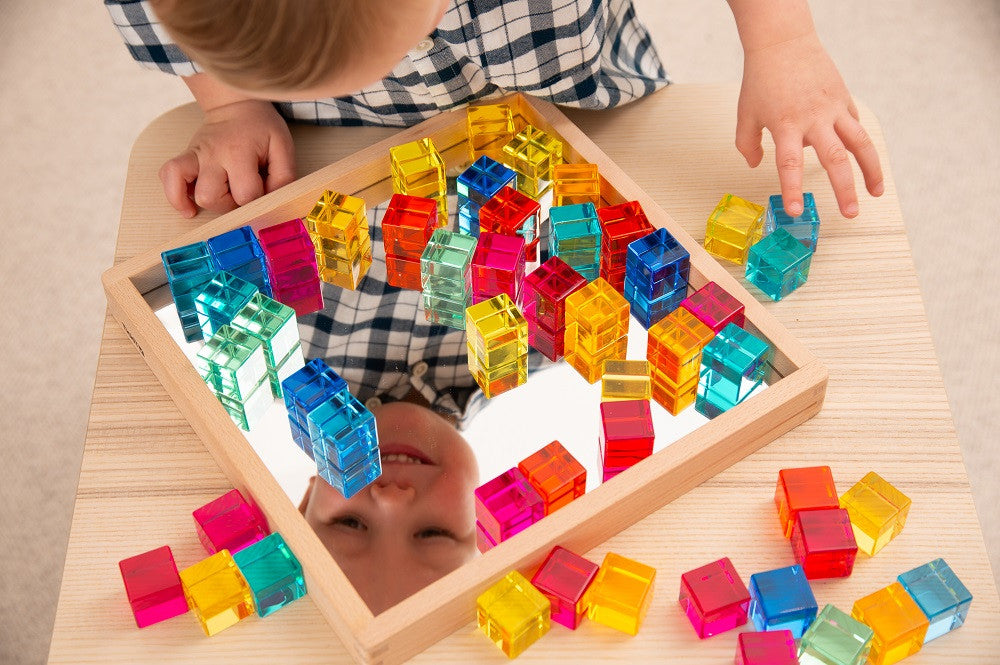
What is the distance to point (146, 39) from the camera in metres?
0.96

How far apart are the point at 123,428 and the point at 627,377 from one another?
0.37 meters

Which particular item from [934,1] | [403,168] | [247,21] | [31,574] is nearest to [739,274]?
[403,168]

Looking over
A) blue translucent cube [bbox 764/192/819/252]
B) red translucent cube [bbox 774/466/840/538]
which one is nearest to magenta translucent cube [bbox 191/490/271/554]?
red translucent cube [bbox 774/466/840/538]

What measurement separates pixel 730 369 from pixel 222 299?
1.22 ft

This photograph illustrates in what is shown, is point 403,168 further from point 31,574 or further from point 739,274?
point 31,574

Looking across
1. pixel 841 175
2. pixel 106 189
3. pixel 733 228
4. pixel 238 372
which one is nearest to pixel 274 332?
pixel 238 372

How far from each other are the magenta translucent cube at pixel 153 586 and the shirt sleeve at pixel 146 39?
45 cm

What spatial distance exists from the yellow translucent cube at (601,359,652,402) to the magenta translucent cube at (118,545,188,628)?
0.32 meters

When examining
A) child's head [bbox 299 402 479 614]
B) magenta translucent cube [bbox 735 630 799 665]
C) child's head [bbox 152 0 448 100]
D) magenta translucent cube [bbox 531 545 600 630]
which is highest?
child's head [bbox 152 0 448 100]

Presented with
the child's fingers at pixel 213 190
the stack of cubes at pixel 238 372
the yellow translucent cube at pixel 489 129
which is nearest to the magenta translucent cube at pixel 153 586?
the stack of cubes at pixel 238 372

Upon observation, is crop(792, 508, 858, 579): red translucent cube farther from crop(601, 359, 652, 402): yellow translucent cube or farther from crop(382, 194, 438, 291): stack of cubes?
crop(382, 194, 438, 291): stack of cubes

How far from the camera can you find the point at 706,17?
197 cm

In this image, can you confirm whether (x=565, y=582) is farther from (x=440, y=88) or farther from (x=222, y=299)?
(x=440, y=88)

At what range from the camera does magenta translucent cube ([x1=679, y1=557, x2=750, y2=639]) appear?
2.24 ft
